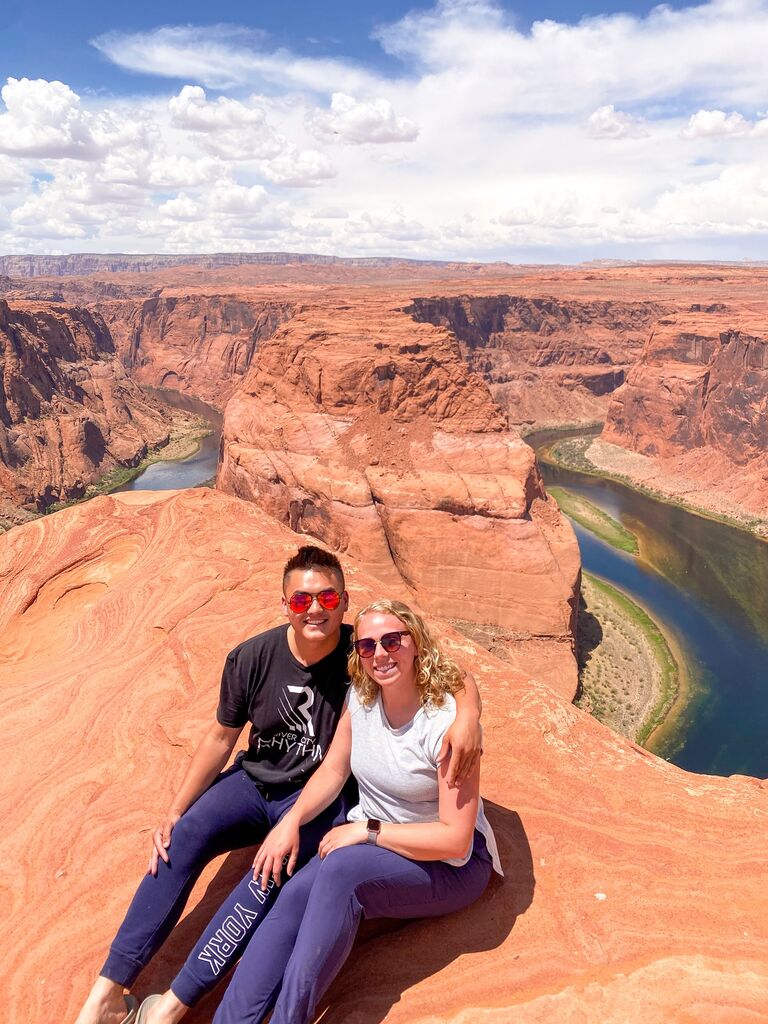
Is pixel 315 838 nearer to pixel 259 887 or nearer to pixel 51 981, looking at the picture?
pixel 259 887

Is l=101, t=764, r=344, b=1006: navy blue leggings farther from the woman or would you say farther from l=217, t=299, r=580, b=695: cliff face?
l=217, t=299, r=580, b=695: cliff face

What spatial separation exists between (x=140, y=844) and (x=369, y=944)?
312 centimetres

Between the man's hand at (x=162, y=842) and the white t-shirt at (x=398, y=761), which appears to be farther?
the man's hand at (x=162, y=842)

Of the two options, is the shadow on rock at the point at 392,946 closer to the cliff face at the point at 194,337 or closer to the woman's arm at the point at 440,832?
the woman's arm at the point at 440,832

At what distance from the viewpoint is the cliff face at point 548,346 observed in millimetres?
105938

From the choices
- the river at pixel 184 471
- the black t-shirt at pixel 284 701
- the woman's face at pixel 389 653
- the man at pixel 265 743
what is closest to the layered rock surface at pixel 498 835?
the man at pixel 265 743

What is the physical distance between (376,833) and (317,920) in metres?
0.72

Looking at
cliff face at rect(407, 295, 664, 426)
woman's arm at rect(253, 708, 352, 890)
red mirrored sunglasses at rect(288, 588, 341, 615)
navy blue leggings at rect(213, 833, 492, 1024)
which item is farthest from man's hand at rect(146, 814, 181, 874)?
cliff face at rect(407, 295, 664, 426)

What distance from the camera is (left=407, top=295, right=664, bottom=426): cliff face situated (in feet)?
348

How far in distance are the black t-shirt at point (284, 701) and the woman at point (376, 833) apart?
1.22ft

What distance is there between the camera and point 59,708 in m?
9.71

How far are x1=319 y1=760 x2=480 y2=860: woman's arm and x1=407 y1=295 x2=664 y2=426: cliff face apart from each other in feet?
330

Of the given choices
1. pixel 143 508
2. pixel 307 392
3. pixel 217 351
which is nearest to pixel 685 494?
pixel 307 392

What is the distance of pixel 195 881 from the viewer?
5434 millimetres
